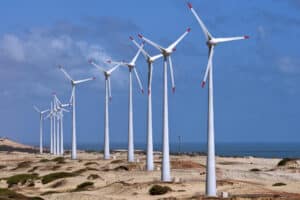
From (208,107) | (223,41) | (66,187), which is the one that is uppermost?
(223,41)

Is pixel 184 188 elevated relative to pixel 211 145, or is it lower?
lower

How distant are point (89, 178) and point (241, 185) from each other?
22.1 meters

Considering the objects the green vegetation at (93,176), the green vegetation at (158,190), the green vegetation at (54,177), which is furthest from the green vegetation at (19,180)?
the green vegetation at (158,190)

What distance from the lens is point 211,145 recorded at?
4772 cm

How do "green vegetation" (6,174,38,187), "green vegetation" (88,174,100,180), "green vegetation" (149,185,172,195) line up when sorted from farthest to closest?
"green vegetation" (6,174,38,187)
"green vegetation" (88,174,100,180)
"green vegetation" (149,185,172,195)

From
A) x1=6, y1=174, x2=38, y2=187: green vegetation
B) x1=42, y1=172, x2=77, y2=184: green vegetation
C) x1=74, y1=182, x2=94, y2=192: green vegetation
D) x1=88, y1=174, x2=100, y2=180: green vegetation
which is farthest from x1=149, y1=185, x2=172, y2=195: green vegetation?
x1=6, y1=174, x2=38, y2=187: green vegetation

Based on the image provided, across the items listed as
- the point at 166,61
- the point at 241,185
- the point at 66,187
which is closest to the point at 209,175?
the point at 241,185

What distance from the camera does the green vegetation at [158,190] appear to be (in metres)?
54.1

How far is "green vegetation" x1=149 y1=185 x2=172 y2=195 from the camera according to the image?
54.1 m

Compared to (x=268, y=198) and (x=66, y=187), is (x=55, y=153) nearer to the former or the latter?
(x=66, y=187)

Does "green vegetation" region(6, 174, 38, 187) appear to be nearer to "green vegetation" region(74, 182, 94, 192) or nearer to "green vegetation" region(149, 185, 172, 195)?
"green vegetation" region(74, 182, 94, 192)

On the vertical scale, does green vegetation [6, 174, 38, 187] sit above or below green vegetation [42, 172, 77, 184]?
below

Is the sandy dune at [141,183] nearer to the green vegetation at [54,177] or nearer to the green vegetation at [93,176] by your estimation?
the green vegetation at [93,176]

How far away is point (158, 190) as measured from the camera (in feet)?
178
